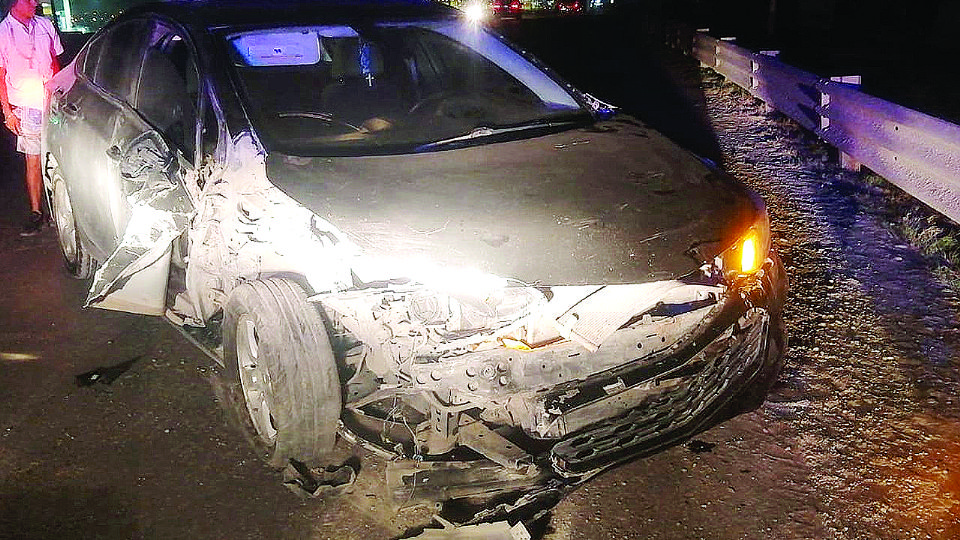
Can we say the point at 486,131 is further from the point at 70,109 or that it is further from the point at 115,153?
the point at 70,109

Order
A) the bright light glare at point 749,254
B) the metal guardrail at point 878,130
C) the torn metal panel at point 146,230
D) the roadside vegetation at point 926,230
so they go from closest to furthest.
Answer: the bright light glare at point 749,254 → the torn metal panel at point 146,230 → the roadside vegetation at point 926,230 → the metal guardrail at point 878,130

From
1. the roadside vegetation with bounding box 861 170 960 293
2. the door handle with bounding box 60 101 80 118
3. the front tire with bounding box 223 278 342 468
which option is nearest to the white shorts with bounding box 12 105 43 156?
the door handle with bounding box 60 101 80 118

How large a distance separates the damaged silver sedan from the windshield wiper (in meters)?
0.02

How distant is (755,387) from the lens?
Answer: 331 centimetres

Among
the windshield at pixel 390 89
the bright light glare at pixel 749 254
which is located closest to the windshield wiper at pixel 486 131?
the windshield at pixel 390 89

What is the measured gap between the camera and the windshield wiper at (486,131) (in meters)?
3.87

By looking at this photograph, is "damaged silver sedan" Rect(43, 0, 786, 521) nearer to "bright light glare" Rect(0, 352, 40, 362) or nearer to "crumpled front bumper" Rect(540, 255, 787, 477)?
"crumpled front bumper" Rect(540, 255, 787, 477)

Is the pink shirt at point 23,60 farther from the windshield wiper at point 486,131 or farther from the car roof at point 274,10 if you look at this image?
the windshield wiper at point 486,131

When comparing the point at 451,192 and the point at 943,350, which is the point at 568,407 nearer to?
the point at 451,192

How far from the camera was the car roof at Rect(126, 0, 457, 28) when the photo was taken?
423cm

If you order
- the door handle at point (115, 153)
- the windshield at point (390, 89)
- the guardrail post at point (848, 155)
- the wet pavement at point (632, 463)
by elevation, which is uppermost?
the windshield at point (390, 89)

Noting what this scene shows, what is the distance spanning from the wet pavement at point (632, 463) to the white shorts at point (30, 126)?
1.58 m

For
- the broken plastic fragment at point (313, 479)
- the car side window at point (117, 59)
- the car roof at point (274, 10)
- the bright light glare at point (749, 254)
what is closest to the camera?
the broken plastic fragment at point (313, 479)

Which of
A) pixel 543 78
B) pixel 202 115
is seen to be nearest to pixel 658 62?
pixel 543 78
